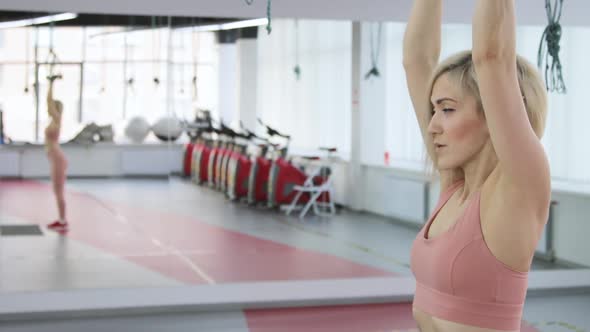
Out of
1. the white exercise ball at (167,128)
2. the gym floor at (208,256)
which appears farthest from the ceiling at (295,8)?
the white exercise ball at (167,128)

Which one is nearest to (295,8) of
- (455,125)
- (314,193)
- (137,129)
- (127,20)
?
(455,125)

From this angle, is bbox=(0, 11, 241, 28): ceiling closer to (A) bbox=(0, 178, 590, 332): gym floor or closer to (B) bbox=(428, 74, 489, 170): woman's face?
(A) bbox=(0, 178, 590, 332): gym floor

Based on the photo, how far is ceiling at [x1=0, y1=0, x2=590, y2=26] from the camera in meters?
4.35

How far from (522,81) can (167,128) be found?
593 inches

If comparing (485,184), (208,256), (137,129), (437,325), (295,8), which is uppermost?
(295,8)

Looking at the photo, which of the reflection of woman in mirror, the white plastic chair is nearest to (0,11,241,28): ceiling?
the white plastic chair

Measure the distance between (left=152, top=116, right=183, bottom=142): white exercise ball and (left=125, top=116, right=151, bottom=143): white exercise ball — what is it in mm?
223

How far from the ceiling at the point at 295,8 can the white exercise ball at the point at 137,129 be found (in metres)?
11.7

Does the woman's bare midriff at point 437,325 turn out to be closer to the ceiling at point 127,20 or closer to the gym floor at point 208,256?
the gym floor at point 208,256

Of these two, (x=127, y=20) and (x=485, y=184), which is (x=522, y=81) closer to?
(x=485, y=184)

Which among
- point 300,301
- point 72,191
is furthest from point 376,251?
point 72,191

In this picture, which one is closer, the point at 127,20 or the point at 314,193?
the point at 314,193

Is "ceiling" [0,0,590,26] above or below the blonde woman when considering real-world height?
above

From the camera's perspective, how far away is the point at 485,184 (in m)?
1.12
